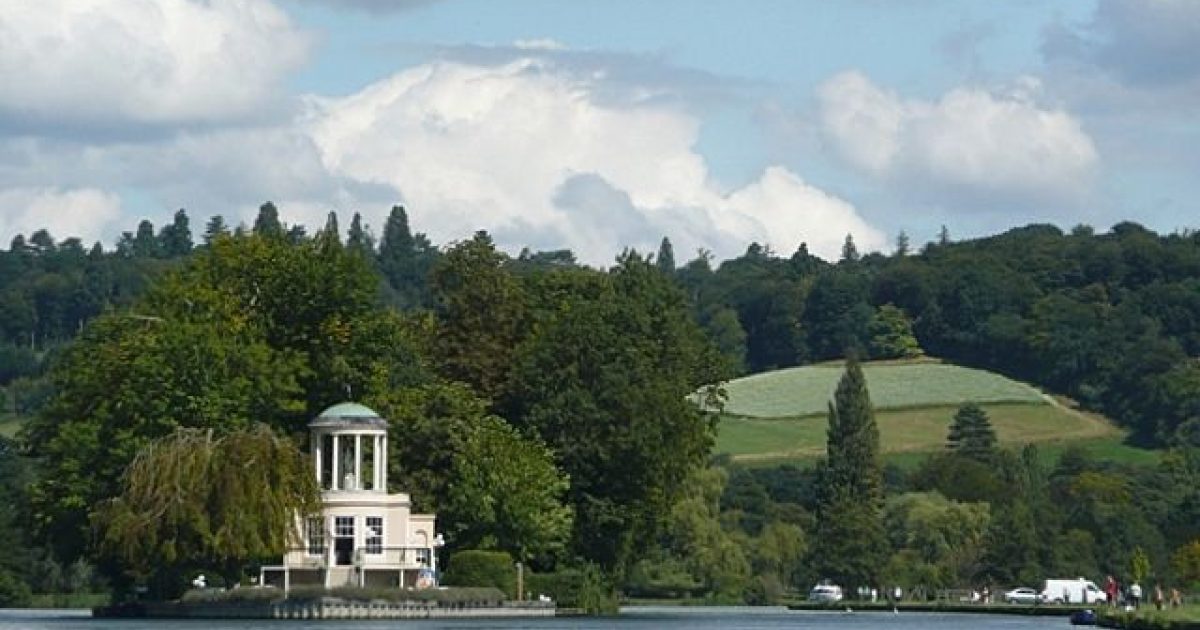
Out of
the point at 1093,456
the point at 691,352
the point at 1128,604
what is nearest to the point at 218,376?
the point at 691,352

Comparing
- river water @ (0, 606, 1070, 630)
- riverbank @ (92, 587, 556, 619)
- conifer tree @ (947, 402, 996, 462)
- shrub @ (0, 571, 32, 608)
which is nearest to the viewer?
river water @ (0, 606, 1070, 630)

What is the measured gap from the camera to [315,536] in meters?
89.2

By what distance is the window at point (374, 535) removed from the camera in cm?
8912

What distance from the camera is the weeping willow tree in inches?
3275

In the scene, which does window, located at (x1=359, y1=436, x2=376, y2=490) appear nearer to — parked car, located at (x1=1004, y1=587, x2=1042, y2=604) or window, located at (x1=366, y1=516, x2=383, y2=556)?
window, located at (x1=366, y1=516, x2=383, y2=556)

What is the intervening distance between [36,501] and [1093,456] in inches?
4574

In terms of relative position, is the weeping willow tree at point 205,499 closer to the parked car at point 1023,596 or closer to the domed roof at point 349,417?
the domed roof at point 349,417

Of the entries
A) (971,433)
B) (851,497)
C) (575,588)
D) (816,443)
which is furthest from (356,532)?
(816,443)

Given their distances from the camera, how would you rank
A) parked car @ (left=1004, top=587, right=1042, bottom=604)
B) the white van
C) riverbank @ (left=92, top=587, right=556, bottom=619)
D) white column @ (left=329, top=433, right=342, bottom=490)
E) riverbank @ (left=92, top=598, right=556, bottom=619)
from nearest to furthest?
riverbank @ (left=92, top=598, right=556, bottom=619)
riverbank @ (left=92, top=587, right=556, bottom=619)
white column @ (left=329, top=433, right=342, bottom=490)
the white van
parked car @ (left=1004, top=587, right=1042, bottom=604)

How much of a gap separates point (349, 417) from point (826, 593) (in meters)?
49.3

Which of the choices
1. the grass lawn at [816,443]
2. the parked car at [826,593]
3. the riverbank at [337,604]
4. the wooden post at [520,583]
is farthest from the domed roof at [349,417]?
the grass lawn at [816,443]

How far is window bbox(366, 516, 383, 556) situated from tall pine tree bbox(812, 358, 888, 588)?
51.6 m

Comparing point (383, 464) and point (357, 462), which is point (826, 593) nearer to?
point (383, 464)

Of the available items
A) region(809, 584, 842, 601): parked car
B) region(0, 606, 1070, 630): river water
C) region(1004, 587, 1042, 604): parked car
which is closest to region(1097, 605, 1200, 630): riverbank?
region(0, 606, 1070, 630): river water
